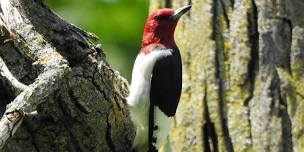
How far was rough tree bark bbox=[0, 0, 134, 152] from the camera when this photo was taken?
4352 millimetres

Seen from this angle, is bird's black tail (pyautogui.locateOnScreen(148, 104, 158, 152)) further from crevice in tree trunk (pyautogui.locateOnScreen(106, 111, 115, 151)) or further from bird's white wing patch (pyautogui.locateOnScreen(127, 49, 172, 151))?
crevice in tree trunk (pyautogui.locateOnScreen(106, 111, 115, 151))

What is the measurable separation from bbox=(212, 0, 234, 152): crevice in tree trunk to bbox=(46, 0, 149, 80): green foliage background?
2979 millimetres

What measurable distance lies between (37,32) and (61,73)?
403mm

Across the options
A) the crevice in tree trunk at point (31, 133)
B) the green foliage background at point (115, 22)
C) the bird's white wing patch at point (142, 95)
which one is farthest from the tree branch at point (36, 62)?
the green foliage background at point (115, 22)

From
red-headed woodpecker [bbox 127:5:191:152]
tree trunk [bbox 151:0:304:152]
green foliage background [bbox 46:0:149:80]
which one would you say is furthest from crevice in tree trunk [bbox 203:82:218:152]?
green foliage background [bbox 46:0:149:80]

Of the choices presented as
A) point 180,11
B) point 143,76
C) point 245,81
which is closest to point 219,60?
point 245,81

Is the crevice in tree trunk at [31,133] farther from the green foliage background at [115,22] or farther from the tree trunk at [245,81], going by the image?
the green foliage background at [115,22]

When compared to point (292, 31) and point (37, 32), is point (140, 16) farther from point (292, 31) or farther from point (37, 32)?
point (37, 32)

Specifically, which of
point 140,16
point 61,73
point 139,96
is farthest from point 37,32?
point 140,16

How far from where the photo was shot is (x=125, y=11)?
8.40 meters

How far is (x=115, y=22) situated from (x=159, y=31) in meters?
2.72

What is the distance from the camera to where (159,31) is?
5.65 metres

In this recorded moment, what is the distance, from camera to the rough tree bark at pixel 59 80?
4352mm

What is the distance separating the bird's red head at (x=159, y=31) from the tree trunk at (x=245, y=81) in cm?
36
